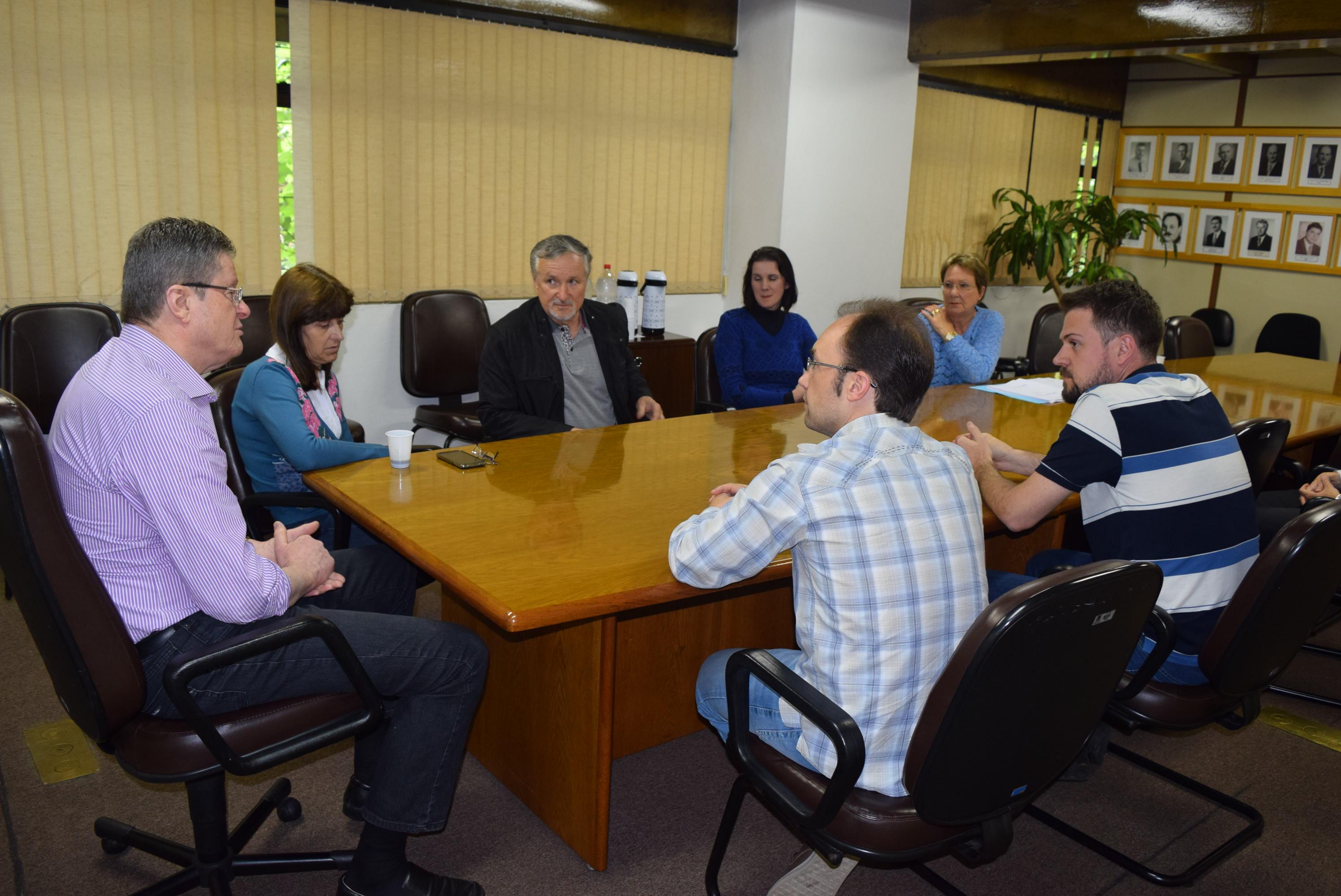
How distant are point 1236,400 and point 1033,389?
846mm

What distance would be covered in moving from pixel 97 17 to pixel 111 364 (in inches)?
109

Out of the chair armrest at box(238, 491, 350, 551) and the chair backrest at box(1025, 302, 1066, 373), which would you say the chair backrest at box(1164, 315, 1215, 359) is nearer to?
the chair backrest at box(1025, 302, 1066, 373)

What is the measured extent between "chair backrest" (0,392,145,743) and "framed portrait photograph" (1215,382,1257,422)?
136 inches

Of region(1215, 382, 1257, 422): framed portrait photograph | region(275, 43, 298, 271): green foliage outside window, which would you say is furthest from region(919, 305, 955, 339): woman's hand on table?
region(275, 43, 298, 271): green foliage outside window

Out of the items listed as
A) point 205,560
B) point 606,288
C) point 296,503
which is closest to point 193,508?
point 205,560

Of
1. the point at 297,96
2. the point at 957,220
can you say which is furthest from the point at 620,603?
the point at 957,220

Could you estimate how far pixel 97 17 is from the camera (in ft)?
12.5

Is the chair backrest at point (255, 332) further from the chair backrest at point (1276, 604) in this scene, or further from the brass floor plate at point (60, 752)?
the chair backrest at point (1276, 604)

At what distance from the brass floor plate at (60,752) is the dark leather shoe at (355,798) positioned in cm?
68

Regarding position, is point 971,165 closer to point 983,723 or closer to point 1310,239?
point 1310,239

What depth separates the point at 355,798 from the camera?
2369 mm

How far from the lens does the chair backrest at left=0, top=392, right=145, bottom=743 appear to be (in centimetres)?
155

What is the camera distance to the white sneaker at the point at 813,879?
2152 millimetres

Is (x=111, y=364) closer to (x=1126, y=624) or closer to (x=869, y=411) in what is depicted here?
(x=869, y=411)
